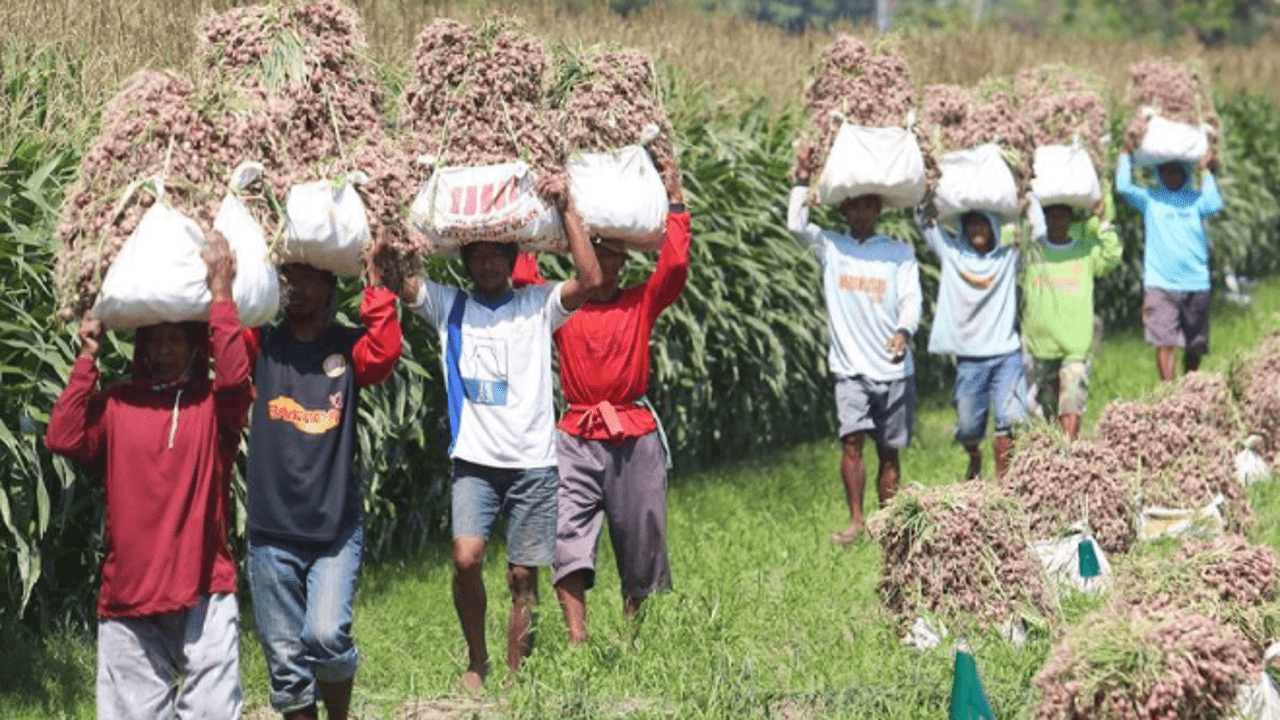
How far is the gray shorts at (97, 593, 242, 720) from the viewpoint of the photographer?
20.3 feet

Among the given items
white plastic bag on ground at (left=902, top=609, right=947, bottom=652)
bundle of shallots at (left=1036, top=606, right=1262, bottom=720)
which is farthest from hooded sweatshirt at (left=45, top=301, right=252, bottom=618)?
white plastic bag on ground at (left=902, top=609, right=947, bottom=652)

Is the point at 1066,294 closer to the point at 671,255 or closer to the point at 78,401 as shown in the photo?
the point at 671,255

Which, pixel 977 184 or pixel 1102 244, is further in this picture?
pixel 1102 244

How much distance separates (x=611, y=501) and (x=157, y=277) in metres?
2.77

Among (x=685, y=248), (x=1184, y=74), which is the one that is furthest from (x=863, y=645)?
Answer: (x=1184, y=74)

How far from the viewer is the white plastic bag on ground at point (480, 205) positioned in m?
7.58

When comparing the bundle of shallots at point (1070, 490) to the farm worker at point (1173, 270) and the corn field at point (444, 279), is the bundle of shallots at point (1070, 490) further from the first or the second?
the farm worker at point (1173, 270)

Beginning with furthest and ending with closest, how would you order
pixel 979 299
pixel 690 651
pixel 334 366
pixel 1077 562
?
1. pixel 979 299
2. pixel 1077 562
3. pixel 690 651
4. pixel 334 366

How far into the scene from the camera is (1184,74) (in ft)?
50.2

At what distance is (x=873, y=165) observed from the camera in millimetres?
10625

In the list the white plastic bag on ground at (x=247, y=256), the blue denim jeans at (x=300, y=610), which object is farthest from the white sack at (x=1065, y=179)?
the white plastic bag on ground at (x=247, y=256)

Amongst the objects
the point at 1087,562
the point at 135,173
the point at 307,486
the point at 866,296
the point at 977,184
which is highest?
the point at 135,173

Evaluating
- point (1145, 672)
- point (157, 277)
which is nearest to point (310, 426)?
point (157, 277)

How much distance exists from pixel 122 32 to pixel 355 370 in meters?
3.65
